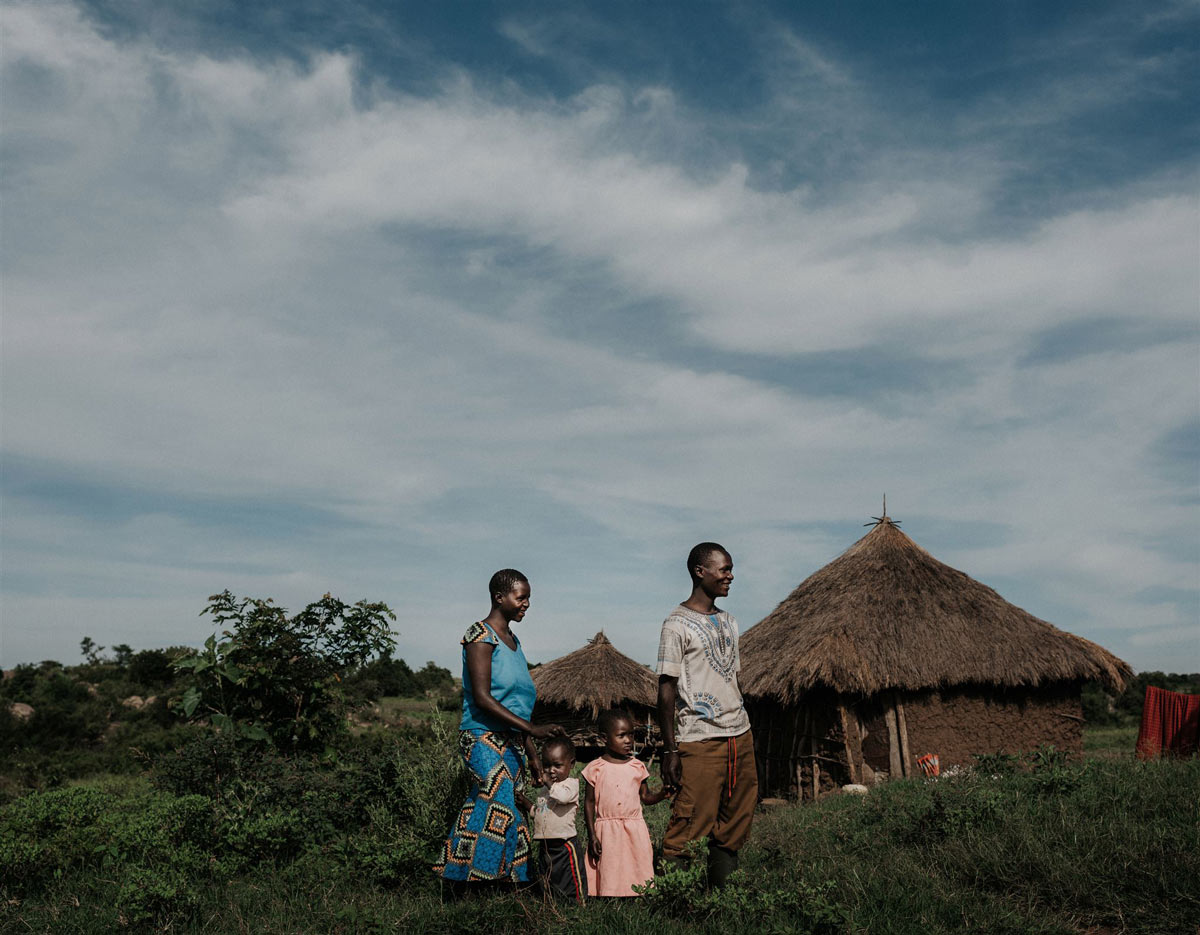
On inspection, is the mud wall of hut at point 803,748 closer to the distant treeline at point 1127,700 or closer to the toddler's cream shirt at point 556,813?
the toddler's cream shirt at point 556,813

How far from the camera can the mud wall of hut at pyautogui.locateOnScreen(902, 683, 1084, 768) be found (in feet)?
45.0

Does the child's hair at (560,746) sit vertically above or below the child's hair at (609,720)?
below

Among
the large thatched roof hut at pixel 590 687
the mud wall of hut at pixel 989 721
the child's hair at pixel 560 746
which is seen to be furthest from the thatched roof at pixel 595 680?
the child's hair at pixel 560 746

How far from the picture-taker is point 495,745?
445cm

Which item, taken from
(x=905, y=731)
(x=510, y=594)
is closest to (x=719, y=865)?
(x=510, y=594)

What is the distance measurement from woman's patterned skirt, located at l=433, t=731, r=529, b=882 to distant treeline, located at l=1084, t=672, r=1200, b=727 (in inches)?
1172

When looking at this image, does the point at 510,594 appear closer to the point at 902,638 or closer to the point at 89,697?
the point at 902,638

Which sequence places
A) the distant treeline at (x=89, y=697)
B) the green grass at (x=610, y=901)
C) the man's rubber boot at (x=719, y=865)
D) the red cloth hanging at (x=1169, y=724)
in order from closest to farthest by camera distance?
the green grass at (x=610, y=901)
the man's rubber boot at (x=719, y=865)
the red cloth hanging at (x=1169, y=724)
the distant treeline at (x=89, y=697)

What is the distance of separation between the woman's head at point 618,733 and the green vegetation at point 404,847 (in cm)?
77

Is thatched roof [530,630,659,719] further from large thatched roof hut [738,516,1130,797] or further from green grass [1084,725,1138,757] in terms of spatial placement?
green grass [1084,725,1138,757]

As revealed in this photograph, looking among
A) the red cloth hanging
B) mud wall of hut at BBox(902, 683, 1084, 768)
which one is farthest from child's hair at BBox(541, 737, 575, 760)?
the red cloth hanging

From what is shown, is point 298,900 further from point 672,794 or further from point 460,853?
point 672,794

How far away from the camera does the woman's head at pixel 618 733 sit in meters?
4.99

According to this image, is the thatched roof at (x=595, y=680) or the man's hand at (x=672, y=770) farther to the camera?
the thatched roof at (x=595, y=680)
